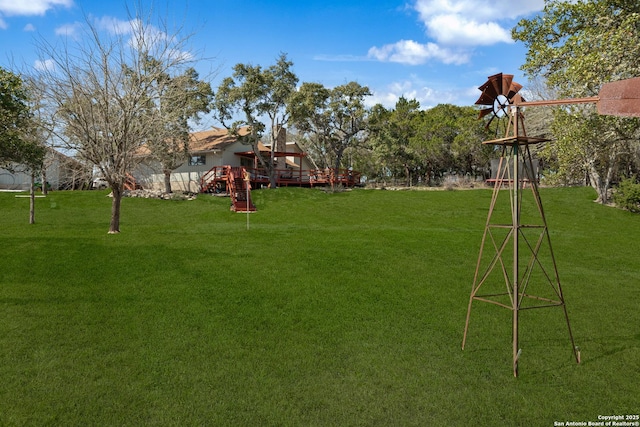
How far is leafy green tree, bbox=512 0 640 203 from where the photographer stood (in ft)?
31.7

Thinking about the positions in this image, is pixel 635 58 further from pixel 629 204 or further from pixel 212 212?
pixel 212 212

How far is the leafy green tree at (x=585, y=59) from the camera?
31.7ft

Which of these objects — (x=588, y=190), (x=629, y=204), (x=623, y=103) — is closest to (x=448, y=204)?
(x=629, y=204)

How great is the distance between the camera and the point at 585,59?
9531 millimetres

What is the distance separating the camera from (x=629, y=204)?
70.9ft

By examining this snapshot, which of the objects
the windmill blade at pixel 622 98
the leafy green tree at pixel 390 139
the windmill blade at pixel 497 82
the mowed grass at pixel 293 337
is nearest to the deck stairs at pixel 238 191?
the mowed grass at pixel 293 337

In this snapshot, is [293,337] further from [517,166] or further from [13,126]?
[13,126]

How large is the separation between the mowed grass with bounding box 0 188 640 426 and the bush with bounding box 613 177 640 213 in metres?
10.7

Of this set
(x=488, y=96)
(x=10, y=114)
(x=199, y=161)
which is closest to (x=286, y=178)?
(x=199, y=161)

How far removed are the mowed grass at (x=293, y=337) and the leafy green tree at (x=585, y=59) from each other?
338 cm

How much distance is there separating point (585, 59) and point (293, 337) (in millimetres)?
8985

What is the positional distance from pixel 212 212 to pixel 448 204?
1336cm

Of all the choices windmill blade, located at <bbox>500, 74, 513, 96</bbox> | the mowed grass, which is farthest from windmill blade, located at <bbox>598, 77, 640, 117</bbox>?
the mowed grass

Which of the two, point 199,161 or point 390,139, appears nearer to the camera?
point 199,161
